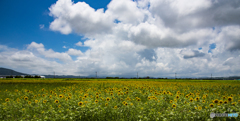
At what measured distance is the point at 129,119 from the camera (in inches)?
193

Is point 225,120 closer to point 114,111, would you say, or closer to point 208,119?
point 208,119

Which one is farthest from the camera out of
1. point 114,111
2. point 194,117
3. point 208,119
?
point 114,111

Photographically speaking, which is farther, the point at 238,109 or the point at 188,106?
the point at 188,106

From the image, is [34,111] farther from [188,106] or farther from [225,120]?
[225,120]

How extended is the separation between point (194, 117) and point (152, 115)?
5.00ft

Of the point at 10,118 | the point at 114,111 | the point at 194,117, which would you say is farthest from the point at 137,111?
the point at 10,118

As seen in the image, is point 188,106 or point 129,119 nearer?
point 129,119

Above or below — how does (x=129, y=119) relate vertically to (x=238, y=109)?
below

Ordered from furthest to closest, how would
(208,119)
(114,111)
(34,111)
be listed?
(34,111) → (114,111) → (208,119)

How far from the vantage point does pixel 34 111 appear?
595 centimetres

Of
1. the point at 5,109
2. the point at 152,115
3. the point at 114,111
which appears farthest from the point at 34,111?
the point at 152,115

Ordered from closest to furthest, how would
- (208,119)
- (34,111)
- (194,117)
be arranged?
Answer: (208,119)
(194,117)
(34,111)

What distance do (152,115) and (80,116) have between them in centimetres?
279

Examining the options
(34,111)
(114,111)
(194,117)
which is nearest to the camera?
(194,117)
